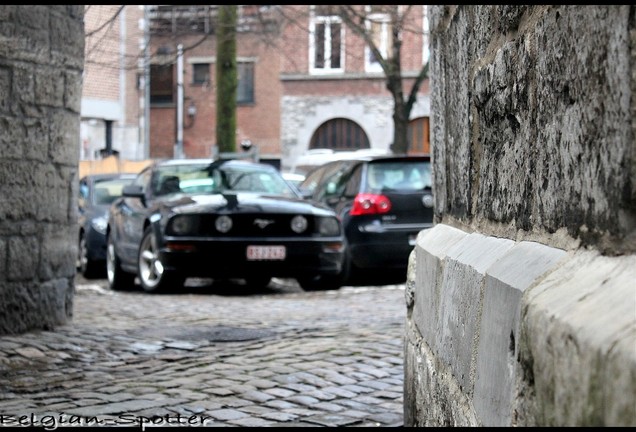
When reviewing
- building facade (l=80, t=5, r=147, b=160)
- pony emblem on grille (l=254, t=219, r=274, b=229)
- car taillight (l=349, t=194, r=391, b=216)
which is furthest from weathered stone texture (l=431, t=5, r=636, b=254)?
building facade (l=80, t=5, r=147, b=160)

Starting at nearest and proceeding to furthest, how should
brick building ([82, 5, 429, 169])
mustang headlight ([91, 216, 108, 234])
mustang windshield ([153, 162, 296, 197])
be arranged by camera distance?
1. mustang windshield ([153, 162, 296, 197])
2. mustang headlight ([91, 216, 108, 234])
3. brick building ([82, 5, 429, 169])

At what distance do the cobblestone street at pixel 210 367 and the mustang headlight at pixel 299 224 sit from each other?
3.83ft

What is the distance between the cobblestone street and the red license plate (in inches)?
35.4

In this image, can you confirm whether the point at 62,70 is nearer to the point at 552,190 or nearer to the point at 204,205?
the point at 204,205

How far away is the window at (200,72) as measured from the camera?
42188 mm

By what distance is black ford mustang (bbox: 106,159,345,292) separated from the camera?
37.1 ft

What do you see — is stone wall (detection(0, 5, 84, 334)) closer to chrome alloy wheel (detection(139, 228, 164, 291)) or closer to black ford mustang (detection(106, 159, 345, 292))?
black ford mustang (detection(106, 159, 345, 292))

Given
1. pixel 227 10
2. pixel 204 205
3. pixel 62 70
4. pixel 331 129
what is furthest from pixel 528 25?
pixel 331 129

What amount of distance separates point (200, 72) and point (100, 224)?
27779 millimetres

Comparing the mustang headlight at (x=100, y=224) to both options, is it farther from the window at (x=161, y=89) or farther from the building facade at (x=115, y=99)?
the window at (x=161, y=89)

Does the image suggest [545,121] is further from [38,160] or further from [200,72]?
[200,72]

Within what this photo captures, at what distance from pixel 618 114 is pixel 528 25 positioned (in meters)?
0.68

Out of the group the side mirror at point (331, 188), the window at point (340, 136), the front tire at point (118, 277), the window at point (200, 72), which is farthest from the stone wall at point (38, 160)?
the window at point (200, 72)

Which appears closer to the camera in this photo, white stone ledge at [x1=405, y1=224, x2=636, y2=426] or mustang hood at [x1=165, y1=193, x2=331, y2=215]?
white stone ledge at [x1=405, y1=224, x2=636, y2=426]
